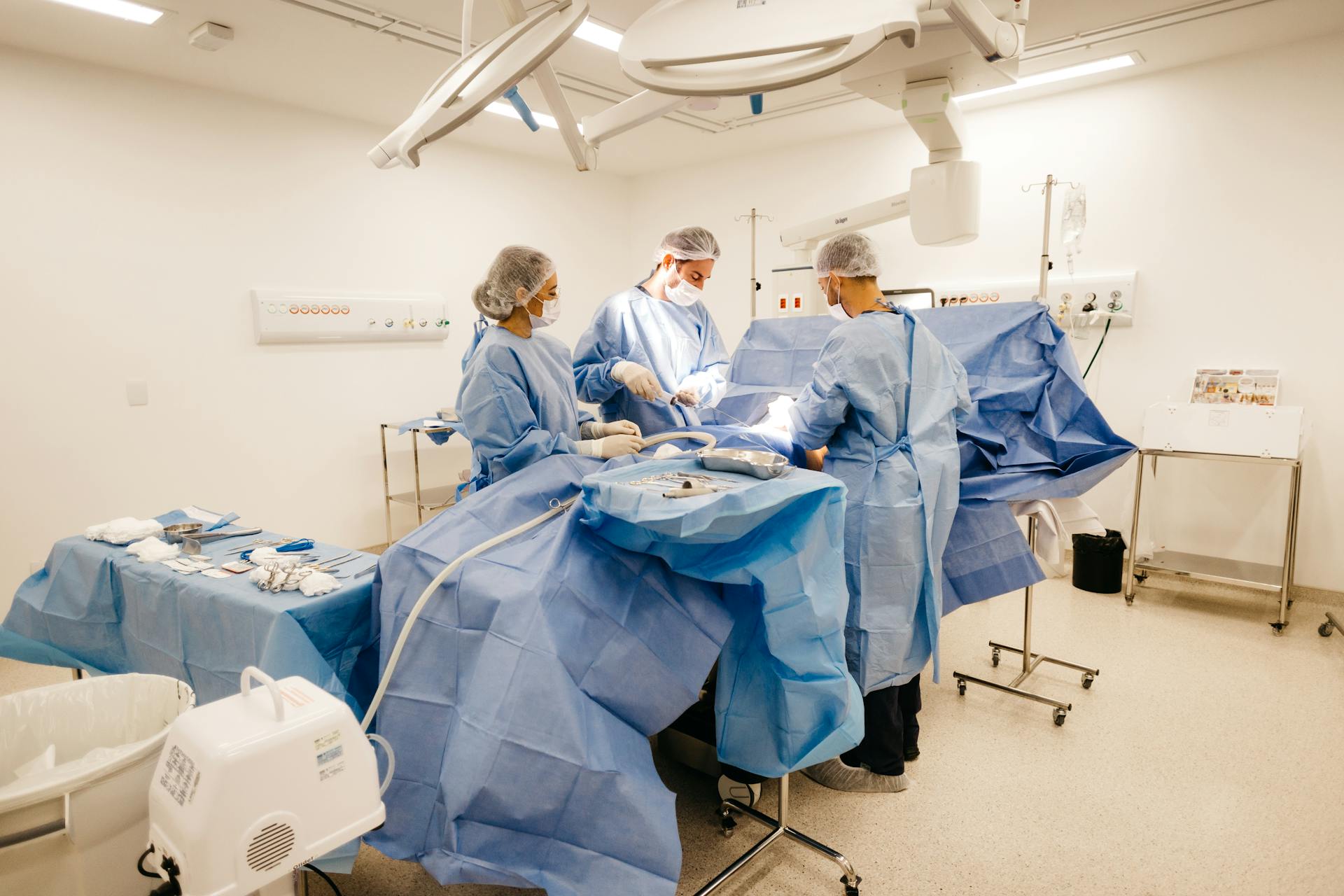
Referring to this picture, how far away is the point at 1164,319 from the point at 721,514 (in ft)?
11.1

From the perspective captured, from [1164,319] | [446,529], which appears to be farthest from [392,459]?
[1164,319]

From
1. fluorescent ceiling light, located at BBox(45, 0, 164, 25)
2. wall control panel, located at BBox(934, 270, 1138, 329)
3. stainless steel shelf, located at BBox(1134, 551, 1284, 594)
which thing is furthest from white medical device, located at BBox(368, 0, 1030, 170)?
stainless steel shelf, located at BBox(1134, 551, 1284, 594)

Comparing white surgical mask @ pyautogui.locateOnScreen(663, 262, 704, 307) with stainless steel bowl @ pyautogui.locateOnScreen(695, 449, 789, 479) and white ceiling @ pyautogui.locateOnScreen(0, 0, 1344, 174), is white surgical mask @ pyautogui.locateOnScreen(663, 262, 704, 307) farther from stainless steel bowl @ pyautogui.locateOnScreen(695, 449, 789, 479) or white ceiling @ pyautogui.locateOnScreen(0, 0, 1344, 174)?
stainless steel bowl @ pyautogui.locateOnScreen(695, 449, 789, 479)

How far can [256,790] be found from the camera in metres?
1.01

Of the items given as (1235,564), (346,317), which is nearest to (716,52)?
(346,317)

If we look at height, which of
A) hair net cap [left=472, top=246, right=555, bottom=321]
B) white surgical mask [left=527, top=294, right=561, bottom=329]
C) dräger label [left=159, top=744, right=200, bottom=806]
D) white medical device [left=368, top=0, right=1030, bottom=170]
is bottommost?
dräger label [left=159, top=744, right=200, bottom=806]

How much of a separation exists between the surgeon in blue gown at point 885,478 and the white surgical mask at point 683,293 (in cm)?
67

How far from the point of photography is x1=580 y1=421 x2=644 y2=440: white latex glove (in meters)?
2.29

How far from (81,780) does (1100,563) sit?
387 cm

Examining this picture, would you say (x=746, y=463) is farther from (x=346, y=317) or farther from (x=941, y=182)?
(x=346, y=317)

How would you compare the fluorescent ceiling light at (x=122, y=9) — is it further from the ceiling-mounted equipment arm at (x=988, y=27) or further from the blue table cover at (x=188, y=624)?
the ceiling-mounted equipment arm at (x=988, y=27)

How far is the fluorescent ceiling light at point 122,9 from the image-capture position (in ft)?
8.48

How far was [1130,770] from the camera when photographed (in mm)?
2178

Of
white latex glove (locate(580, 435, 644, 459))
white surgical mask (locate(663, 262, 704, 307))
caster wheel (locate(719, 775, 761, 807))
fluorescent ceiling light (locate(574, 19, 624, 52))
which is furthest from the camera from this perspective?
fluorescent ceiling light (locate(574, 19, 624, 52))
